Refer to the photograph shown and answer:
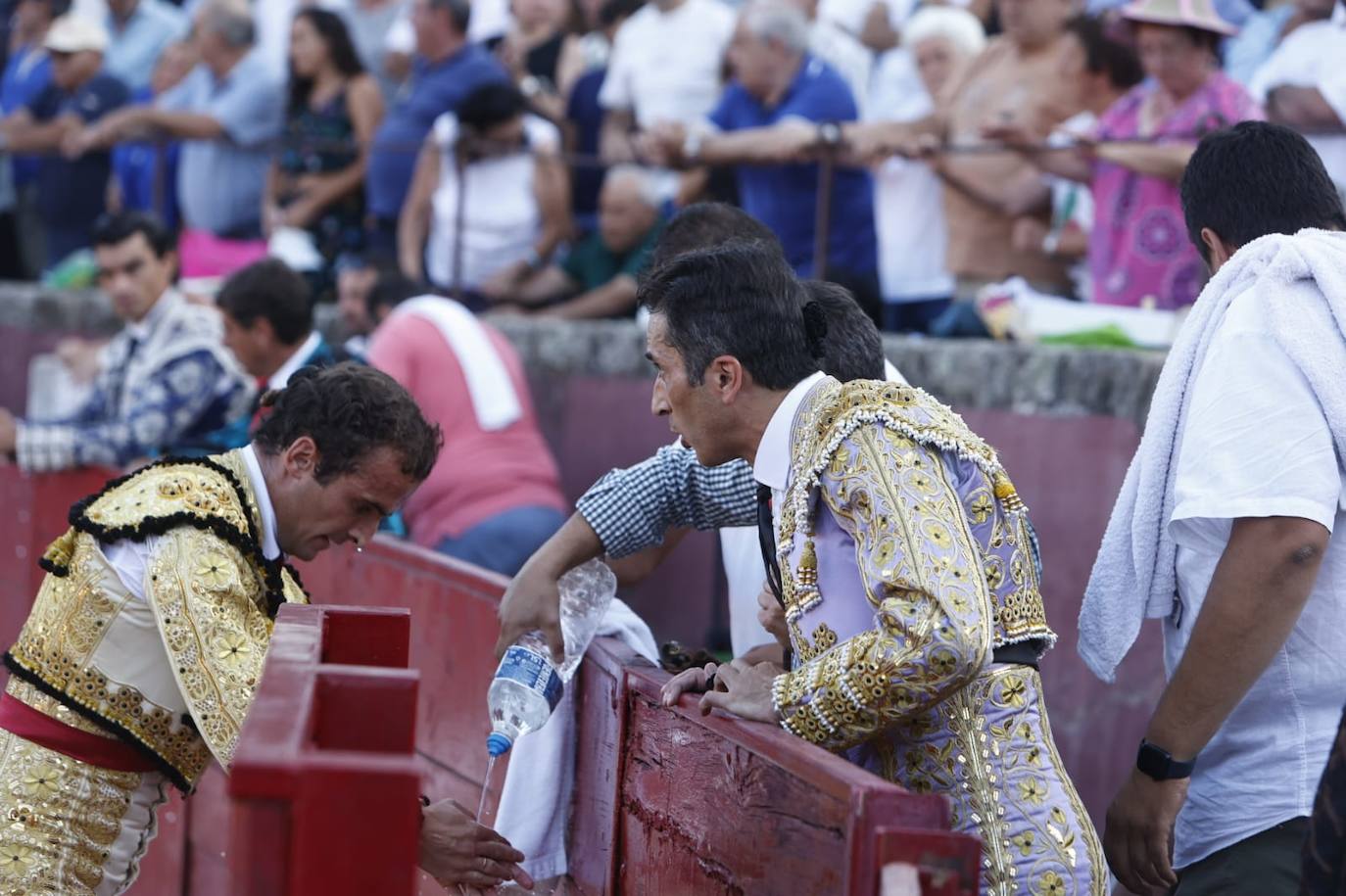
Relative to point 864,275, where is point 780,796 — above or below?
below

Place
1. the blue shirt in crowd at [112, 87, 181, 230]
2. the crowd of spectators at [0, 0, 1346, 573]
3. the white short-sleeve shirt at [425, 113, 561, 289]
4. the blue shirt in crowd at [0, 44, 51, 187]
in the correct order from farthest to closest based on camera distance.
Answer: the blue shirt in crowd at [0, 44, 51, 187] < the blue shirt in crowd at [112, 87, 181, 230] < the white short-sleeve shirt at [425, 113, 561, 289] < the crowd of spectators at [0, 0, 1346, 573]

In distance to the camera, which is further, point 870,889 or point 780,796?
point 780,796

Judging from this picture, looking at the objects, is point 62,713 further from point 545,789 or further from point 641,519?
point 641,519

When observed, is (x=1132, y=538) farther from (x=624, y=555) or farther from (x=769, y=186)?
(x=769, y=186)

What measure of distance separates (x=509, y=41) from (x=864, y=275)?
285 centimetres

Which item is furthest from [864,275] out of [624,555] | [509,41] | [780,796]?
[780,796]

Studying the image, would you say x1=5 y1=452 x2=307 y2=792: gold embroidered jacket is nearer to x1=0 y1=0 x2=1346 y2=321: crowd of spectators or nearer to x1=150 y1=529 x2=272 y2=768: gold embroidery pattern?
x1=150 y1=529 x2=272 y2=768: gold embroidery pattern

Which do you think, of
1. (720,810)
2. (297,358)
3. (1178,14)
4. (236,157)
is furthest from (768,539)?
(236,157)

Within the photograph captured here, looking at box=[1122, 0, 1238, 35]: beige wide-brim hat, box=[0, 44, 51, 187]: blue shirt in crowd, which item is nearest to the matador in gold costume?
box=[1122, 0, 1238, 35]: beige wide-brim hat

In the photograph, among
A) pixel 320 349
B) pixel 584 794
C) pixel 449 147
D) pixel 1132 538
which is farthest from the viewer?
pixel 449 147

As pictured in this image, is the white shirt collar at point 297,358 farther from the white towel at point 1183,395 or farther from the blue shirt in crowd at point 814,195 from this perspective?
the white towel at point 1183,395

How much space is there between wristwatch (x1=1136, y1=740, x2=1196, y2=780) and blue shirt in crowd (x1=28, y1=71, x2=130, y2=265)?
8.24 m

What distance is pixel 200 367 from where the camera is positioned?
598 centimetres

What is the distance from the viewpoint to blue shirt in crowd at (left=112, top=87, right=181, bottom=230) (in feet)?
30.1
